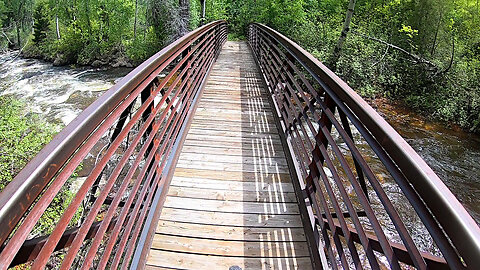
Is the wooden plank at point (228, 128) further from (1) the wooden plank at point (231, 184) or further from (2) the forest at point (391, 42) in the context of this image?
(2) the forest at point (391, 42)

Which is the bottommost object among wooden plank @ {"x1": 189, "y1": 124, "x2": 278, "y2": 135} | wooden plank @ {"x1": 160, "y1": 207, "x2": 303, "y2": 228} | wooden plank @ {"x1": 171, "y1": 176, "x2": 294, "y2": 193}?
wooden plank @ {"x1": 160, "y1": 207, "x2": 303, "y2": 228}

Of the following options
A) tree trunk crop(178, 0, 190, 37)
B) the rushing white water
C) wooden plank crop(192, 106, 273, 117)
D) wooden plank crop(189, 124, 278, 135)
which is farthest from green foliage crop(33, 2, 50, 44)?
wooden plank crop(189, 124, 278, 135)

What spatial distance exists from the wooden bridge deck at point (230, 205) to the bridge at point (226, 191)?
0.03 feet

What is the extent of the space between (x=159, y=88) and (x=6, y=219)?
1.68 m

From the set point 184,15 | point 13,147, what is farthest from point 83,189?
point 184,15

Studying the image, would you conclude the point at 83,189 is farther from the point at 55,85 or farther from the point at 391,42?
the point at 55,85

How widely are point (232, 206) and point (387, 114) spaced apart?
866 cm

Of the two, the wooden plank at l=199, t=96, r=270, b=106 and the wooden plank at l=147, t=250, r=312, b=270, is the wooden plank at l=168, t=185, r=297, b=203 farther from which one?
the wooden plank at l=199, t=96, r=270, b=106

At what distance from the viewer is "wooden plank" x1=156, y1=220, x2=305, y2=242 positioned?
87.3 inches

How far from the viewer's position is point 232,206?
2.54 metres

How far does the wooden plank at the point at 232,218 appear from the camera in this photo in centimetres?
235

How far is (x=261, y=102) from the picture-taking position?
5.16m

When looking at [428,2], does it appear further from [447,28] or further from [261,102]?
[261,102]

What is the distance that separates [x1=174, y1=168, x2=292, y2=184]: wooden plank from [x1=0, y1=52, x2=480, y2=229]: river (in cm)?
451
